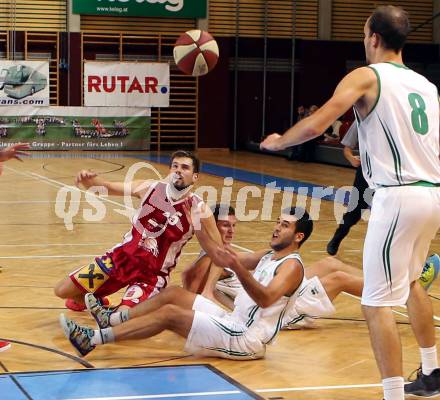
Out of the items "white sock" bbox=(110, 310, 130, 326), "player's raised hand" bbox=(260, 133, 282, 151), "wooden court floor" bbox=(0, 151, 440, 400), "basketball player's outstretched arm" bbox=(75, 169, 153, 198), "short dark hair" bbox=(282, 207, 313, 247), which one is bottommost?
"wooden court floor" bbox=(0, 151, 440, 400)

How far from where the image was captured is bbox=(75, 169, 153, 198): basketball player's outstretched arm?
20.3 feet

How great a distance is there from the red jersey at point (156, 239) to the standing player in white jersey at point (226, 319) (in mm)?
853

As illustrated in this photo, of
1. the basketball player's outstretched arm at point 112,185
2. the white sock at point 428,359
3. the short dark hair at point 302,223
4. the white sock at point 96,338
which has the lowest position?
the white sock at point 96,338

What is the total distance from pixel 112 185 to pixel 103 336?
1337 millimetres

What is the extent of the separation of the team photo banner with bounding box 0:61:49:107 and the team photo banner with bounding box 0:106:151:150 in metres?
0.23

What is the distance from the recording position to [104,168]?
19266mm

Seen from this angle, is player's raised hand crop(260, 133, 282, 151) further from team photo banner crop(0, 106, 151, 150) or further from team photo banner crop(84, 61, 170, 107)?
team photo banner crop(84, 61, 170, 107)

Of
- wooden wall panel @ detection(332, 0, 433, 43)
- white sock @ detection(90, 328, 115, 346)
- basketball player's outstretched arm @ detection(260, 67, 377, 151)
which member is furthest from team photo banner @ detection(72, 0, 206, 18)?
basketball player's outstretched arm @ detection(260, 67, 377, 151)

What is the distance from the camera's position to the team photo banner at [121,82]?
2427cm

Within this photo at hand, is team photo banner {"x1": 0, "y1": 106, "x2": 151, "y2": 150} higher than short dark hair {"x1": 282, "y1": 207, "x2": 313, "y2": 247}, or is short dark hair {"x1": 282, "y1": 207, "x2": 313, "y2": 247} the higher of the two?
short dark hair {"x1": 282, "y1": 207, "x2": 313, "y2": 247}

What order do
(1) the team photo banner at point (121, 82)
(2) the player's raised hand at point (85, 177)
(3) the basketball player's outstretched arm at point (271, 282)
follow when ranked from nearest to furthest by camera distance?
(3) the basketball player's outstretched arm at point (271, 282) → (2) the player's raised hand at point (85, 177) → (1) the team photo banner at point (121, 82)

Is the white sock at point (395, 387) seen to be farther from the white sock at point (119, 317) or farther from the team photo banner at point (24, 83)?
the team photo banner at point (24, 83)

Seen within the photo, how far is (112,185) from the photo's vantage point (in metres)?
6.62

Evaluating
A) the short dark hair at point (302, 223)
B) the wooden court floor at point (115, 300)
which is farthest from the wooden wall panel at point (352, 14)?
the short dark hair at point (302, 223)
